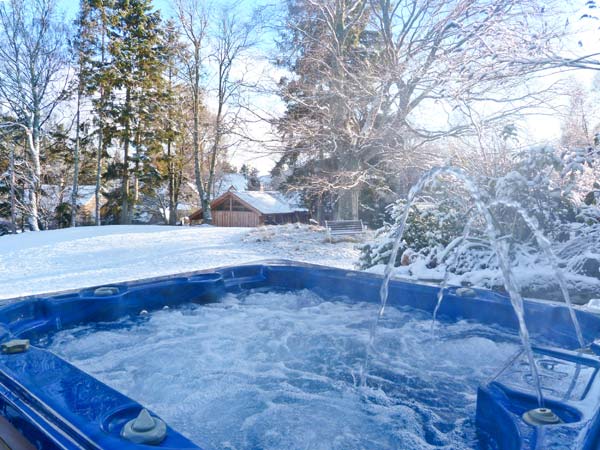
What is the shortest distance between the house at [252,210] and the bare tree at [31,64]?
25.8ft

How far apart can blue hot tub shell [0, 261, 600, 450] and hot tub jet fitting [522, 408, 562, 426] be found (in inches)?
1.3

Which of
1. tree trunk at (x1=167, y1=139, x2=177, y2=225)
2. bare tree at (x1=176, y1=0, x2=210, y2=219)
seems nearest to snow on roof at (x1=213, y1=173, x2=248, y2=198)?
tree trunk at (x1=167, y1=139, x2=177, y2=225)

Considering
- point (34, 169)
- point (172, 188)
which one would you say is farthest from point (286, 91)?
point (172, 188)

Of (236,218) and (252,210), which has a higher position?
(252,210)

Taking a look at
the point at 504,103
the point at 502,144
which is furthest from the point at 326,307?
the point at 504,103

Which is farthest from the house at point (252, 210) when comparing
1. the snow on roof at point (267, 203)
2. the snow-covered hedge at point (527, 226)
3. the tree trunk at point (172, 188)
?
the snow-covered hedge at point (527, 226)

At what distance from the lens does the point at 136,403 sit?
1.35 meters

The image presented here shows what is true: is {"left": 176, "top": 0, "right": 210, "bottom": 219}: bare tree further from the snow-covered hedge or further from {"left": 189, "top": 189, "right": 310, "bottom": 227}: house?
the snow-covered hedge

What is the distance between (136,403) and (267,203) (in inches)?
712

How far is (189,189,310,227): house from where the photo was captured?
61.3 feet

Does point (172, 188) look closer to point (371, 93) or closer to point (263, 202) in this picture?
point (263, 202)

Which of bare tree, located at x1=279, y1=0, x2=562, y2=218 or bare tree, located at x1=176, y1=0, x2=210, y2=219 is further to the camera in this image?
bare tree, located at x1=176, y1=0, x2=210, y2=219

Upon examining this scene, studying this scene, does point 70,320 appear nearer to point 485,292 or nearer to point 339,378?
point 339,378

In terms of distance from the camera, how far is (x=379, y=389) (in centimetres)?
219
